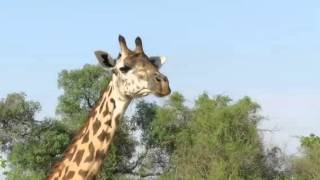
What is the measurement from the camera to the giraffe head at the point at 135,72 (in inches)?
317

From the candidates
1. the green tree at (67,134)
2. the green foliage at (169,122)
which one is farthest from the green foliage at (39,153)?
the green foliage at (169,122)

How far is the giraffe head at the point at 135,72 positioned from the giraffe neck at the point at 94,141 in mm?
127

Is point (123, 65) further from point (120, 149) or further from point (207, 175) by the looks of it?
point (120, 149)

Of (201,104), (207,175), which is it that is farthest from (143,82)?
(201,104)

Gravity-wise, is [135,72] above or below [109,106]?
above

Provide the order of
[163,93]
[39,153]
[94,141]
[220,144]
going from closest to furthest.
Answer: [163,93], [94,141], [220,144], [39,153]

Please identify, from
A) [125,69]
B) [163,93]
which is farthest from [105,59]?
[163,93]

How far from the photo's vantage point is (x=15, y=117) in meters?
43.7

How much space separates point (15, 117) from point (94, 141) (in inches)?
1428

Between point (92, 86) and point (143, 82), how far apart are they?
3438 cm

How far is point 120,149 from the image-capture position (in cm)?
4322

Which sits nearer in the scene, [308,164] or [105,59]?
[105,59]

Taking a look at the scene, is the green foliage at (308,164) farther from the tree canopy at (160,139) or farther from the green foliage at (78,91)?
the green foliage at (78,91)

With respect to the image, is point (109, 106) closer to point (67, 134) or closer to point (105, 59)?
point (105, 59)
